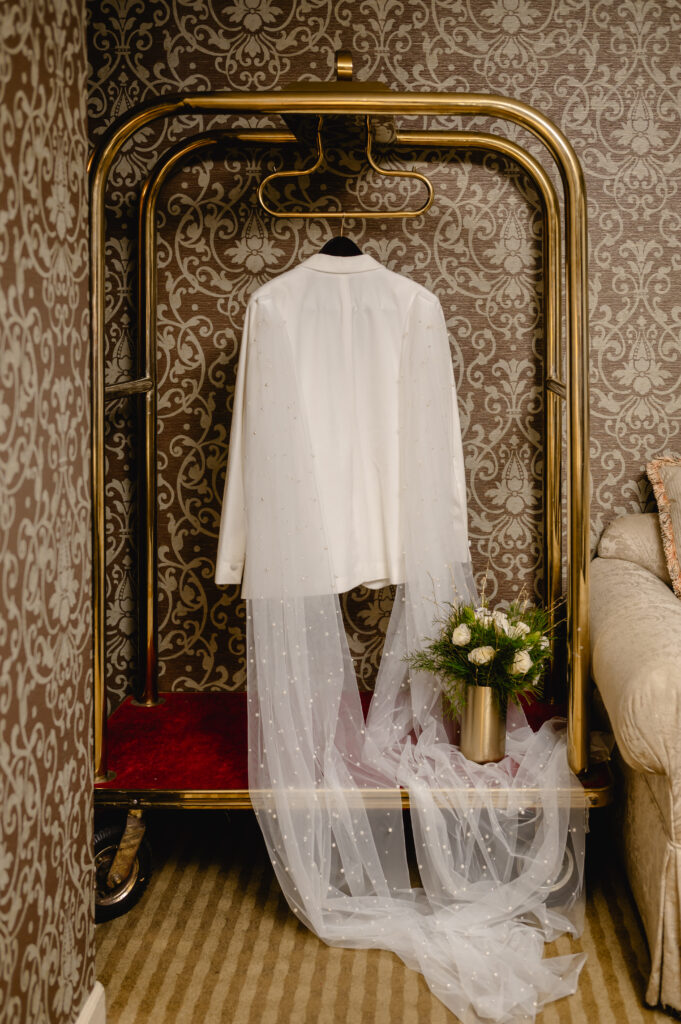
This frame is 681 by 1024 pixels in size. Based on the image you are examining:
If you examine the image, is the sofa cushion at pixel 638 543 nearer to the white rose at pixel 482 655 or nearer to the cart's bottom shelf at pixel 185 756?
the cart's bottom shelf at pixel 185 756

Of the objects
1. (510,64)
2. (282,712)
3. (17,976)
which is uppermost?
(510,64)

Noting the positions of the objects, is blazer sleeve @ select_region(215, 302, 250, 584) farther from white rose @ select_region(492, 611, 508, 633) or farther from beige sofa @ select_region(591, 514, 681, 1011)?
beige sofa @ select_region(591, 514, 681, 1011)

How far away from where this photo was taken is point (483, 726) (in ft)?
6.62

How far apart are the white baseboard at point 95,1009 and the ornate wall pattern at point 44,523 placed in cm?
2

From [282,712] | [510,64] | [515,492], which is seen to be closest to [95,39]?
[510,64]

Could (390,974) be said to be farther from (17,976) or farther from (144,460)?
(144,460)

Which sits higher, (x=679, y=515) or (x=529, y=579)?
(x=679, y=515)

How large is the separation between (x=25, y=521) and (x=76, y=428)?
10.8 inches

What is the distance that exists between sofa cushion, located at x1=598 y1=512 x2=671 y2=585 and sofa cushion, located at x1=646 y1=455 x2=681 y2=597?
0.04 m

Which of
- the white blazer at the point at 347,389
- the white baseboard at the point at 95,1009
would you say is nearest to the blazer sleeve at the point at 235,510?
the white blazer at the point at 347,389

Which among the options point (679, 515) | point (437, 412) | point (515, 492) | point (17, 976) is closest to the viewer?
point (17, 976)

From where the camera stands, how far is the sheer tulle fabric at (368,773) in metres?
1.93

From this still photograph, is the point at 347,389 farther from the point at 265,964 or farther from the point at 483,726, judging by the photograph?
the point at 265,964

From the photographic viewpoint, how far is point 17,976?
1.31m
